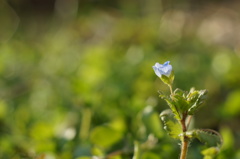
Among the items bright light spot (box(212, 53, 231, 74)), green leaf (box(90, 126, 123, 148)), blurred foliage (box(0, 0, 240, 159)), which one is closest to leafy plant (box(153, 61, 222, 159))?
blurred foliage (box(0, 0, 240, 159))

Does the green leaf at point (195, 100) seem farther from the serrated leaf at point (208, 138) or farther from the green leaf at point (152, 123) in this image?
the green leaf at point (152, 123)

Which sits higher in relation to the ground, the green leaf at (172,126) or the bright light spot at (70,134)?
the bright light spot at (70,134)

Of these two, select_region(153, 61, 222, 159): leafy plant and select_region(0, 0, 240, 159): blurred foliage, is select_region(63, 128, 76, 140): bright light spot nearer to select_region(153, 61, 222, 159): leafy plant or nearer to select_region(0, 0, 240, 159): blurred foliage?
select_region(0, 0, 240, 159): blurred foliage

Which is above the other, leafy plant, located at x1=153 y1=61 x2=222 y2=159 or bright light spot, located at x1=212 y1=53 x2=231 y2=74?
bright light spot, located at x1=212 y1=53 x2=231 y2=74

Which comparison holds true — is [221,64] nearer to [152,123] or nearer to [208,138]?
[152,123]

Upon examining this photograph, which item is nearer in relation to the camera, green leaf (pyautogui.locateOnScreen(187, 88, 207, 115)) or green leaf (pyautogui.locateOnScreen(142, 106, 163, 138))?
green leaf (pyautogui.locateOnScreen(187, 88, 207, 115))

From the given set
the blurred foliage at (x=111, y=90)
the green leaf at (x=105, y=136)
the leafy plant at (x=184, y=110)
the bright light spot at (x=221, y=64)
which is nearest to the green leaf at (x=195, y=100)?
the leafy plant at (x=184, y=110)
